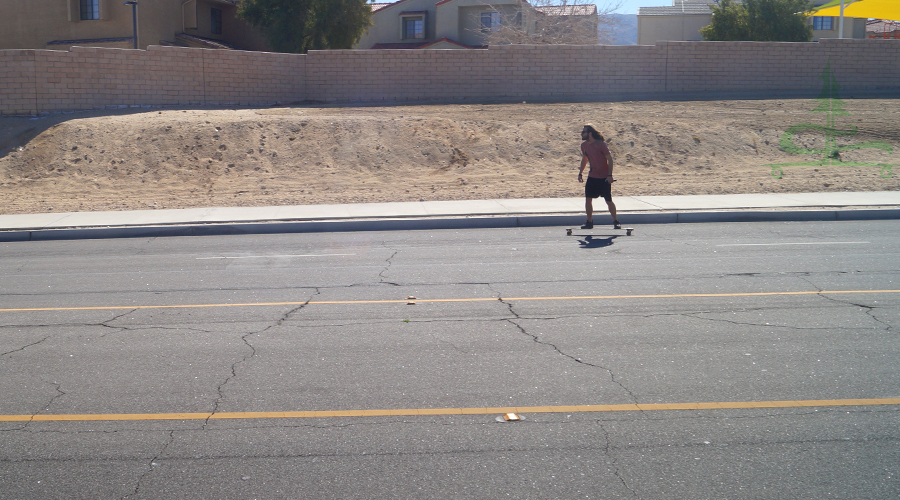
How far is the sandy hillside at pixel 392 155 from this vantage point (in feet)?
58.4

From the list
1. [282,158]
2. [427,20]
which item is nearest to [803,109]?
[282,158]

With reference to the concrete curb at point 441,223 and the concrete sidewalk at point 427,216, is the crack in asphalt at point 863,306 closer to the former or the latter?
the concrete curb at point 441,223

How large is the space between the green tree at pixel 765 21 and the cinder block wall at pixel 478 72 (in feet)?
45.5

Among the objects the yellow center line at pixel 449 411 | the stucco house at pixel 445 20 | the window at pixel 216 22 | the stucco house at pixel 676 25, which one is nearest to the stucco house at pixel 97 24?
the window at pixel 216 22

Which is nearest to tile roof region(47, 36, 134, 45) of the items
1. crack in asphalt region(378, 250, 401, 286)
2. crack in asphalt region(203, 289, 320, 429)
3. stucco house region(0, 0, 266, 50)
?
stucco house region(0, 0, 266, 50)

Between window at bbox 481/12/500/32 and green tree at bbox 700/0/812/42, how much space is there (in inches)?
508

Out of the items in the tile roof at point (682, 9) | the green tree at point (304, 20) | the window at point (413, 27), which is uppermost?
the tile roof at point (682, 9)

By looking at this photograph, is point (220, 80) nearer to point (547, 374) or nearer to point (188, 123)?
point (188, 123)

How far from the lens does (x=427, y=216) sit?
1446 centimetres

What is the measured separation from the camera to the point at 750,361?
591cm

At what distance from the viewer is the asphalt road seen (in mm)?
4129

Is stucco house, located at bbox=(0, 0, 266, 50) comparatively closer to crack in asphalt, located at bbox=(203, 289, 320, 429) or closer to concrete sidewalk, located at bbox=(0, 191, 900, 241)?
concrete sidewalk, located at bbox=(0, 191, 900, 241)

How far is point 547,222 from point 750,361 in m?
8.24

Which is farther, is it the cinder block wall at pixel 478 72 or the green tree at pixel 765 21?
the green tree at pixel 765 21
